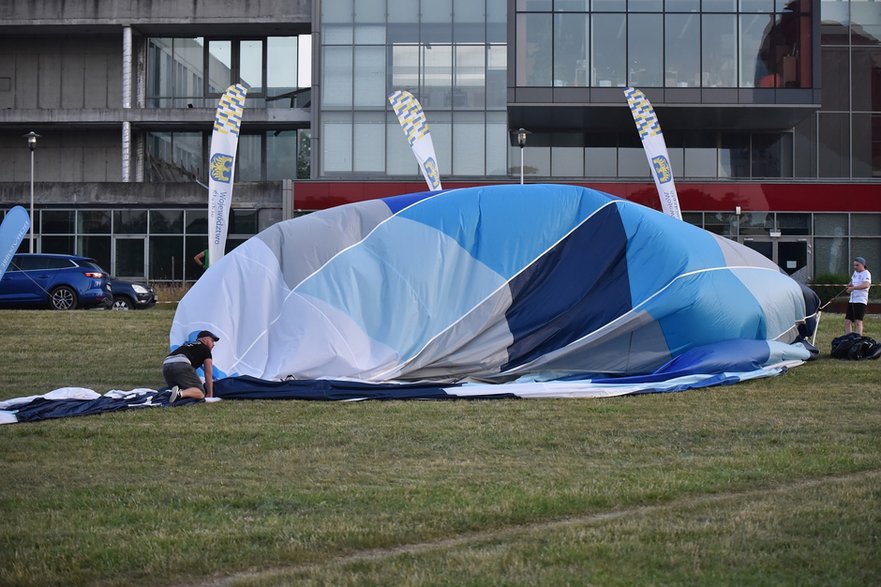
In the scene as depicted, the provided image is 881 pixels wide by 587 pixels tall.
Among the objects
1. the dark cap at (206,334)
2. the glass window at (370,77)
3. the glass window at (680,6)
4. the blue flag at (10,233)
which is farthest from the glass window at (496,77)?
the blue flag at (10,233)

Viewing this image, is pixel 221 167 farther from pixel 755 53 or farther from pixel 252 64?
pixel 252 64

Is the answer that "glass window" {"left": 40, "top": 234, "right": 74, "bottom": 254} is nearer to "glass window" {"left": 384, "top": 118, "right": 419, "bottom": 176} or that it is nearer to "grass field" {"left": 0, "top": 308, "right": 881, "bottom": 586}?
"glass window" {"left": 384, "top": 118, "right": 419, "bottom": 176}

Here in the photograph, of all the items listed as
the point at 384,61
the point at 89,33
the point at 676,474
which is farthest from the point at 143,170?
the point at 676,474

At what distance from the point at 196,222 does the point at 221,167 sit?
18.6 metres

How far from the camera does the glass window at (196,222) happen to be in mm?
39656

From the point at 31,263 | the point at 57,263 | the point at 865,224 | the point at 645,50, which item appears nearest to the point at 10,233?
the point at 57,263

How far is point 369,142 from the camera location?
3816cm

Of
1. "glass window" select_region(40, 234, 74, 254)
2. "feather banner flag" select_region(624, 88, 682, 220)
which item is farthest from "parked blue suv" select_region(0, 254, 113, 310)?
"glass window" select_region(40, 234, 74, 254)

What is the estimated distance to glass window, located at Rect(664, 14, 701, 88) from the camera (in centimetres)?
3753

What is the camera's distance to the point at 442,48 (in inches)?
1494

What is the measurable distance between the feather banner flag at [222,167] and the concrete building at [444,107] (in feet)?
51.7

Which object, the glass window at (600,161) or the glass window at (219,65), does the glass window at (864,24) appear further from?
the glass window at (219,65)

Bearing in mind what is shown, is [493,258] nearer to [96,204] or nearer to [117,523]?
[117,523]

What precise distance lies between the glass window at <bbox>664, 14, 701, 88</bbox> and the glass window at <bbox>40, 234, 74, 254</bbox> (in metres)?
21.4
